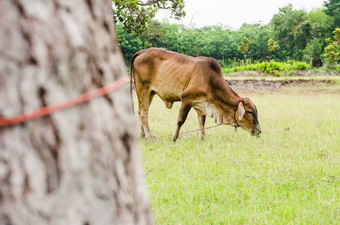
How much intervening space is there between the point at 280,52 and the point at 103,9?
41479mm

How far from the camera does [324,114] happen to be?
10242mm

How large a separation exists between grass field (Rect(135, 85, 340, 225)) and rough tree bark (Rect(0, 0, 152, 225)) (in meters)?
2.34

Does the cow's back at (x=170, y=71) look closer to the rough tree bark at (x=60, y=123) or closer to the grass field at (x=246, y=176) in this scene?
the grass field at (x=246, y=176)

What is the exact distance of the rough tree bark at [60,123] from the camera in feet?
3.34

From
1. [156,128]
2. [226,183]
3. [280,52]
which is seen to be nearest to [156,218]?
[226,183]

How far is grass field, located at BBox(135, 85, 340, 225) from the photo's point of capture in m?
3.59

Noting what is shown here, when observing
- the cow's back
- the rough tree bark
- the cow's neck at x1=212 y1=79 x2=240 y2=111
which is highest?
the rough tree bark

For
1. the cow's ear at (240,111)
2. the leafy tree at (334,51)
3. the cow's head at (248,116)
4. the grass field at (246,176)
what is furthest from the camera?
the leafy tree at (334,51)

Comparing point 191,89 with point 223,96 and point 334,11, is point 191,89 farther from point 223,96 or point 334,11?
point 334,11

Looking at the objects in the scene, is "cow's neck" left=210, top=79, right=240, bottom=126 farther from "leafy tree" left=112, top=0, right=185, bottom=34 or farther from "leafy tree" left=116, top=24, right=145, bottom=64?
"leafy tree" left=116, top=24, right=145, bottom=64

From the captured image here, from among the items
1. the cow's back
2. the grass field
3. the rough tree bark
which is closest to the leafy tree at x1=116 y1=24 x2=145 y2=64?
the cow's back

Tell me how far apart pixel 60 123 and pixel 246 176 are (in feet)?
12.8

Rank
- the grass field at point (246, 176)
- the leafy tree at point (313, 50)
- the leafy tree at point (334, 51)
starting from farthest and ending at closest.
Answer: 1. the leafy tree at point (313, 50)
2. the leafy tree at point (334, 51)
3. the grass field at point (246, 176)

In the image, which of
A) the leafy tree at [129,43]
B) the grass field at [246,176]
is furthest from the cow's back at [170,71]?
the leafy tree at [129,43]
